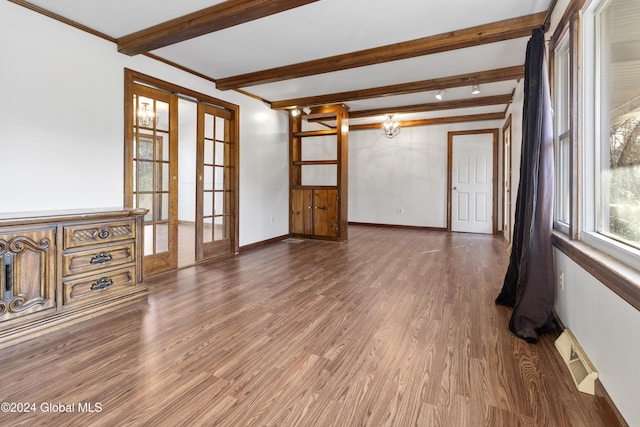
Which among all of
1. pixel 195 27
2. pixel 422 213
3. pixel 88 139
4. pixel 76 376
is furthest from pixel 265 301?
pixel 422 213

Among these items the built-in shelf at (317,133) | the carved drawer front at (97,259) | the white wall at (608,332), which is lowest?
the white wall at (608,332)

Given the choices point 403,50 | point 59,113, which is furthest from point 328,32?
point 59,113

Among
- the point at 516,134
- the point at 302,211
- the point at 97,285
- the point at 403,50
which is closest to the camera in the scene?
the point at 97,285

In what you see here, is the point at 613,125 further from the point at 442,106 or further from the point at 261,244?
the point at 261,244

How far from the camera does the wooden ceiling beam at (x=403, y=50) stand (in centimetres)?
275

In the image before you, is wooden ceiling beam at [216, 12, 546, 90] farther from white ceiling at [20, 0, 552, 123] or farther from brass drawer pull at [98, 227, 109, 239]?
brass drawer pull at [98, 227, 109, 239]

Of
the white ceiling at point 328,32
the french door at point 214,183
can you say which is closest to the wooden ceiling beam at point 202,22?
the white ceiling at point 328,32

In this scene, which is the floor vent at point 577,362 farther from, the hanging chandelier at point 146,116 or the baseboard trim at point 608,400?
the hanging chandelier at point 146,116

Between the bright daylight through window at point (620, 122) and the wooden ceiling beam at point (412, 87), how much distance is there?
223 centimetres

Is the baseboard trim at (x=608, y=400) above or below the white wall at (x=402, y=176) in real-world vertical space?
below

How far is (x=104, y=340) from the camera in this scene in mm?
2104

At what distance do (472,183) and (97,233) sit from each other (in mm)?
6534

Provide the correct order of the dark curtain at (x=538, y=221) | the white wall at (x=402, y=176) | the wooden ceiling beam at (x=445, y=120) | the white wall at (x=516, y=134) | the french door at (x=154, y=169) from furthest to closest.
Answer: the white wall at (x=402, y=176)
the wooden ceiling beam at (x=445, y=120)
the white wall at (x=516, y=134)
the french door at (x=154, y=169)
the dark curtain at (x=538, y=221)

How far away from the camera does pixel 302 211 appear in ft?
20.1
